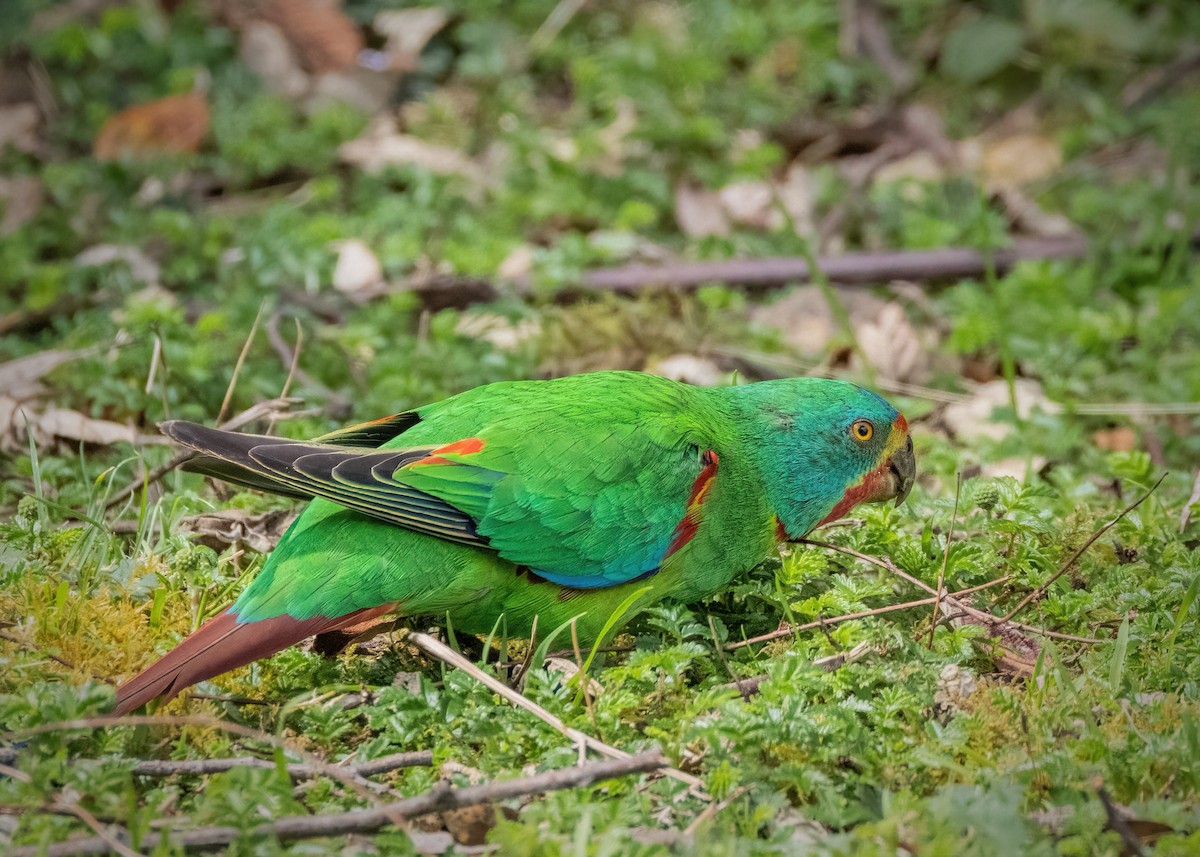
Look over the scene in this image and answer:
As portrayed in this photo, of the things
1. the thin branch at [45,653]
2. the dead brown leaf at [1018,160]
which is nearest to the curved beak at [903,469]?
the thin branch at [45,653]

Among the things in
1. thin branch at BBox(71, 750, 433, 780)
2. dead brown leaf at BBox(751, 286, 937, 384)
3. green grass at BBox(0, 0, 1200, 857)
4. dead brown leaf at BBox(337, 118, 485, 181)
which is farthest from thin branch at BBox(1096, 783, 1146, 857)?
dead brown leaf at BBox(337, 118, 485, 181)

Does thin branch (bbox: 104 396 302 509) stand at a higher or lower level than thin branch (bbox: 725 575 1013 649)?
higher

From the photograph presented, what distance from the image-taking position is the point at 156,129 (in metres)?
6.64

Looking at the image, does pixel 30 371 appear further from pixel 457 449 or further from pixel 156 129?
pixel 156 129

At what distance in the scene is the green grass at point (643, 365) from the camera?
248 centimetres

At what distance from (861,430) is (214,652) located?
1.91 m

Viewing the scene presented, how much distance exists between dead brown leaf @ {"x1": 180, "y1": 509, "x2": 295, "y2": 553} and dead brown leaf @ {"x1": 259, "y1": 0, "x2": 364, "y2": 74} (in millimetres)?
4249

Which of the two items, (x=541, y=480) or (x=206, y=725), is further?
(x=541, y=480)

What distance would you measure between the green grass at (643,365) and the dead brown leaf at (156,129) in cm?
11

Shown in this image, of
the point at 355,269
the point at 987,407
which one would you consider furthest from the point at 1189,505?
A: the point at 355,269

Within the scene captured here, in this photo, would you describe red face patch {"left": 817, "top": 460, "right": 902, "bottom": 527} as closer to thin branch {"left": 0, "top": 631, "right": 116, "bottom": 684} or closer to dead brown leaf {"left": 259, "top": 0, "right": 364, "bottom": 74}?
thin branch {"left": 0, "top": 631, "right": 116, "bottom": 684}

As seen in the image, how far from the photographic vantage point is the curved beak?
11.6 ft

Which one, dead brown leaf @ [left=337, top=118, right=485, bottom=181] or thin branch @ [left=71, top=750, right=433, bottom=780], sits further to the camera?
dead brown leaf @ [left=337, top=118, right=485, bottom=181]

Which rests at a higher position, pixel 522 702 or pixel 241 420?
pixel 241 420
